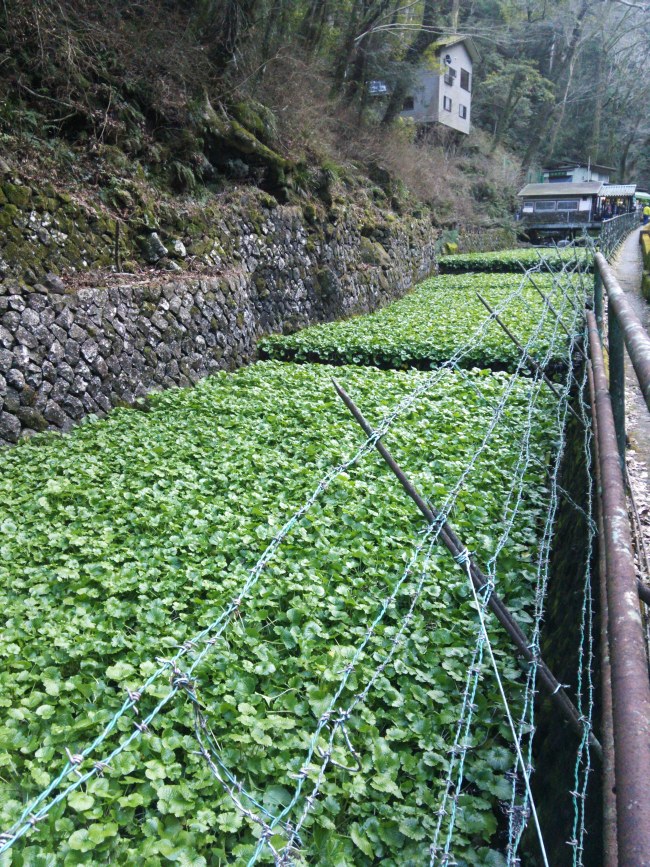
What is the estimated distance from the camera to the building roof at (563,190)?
34.8m

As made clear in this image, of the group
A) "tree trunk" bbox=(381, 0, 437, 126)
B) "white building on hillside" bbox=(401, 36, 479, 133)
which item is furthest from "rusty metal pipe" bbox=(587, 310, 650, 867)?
"white building on hillside" bbox=(401, 36, 479, 133)

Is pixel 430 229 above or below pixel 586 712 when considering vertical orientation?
above

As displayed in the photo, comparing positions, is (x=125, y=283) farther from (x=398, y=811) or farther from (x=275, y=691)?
(x=398, y=811)

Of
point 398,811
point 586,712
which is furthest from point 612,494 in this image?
point 398,811

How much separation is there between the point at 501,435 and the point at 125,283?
517cm

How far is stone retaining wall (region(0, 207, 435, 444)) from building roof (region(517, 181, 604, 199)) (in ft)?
79.0

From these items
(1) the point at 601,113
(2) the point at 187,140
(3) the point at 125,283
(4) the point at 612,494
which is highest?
(1) the point at 601,113

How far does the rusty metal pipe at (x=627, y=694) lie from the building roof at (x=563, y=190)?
36.7 metres

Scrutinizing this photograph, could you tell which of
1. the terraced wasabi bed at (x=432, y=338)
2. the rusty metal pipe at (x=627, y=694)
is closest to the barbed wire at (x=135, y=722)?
the rusty metal pipe at (x=627, y=694)

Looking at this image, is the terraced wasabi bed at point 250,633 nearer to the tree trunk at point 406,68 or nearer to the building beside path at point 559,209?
the tree trunk at point 406,68

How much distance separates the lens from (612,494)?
2408 mm

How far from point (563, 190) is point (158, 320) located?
32268 mm

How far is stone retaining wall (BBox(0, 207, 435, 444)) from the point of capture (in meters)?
6.74

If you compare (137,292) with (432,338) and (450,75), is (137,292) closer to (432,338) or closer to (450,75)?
(432,338)
